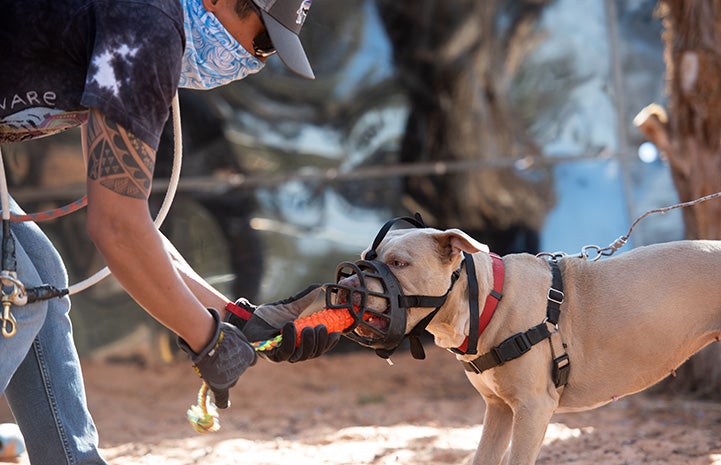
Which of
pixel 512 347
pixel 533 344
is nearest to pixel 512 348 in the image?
pixel 512 347

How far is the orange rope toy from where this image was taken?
9.41 feet

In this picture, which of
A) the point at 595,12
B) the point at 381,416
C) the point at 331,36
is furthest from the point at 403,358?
the point at 595,12

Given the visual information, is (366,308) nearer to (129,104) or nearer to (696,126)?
(129,104)

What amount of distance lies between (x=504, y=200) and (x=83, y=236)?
14.0 feet

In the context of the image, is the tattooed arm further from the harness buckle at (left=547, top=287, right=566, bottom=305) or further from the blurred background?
the blurred background

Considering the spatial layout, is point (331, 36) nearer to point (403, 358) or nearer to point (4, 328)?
point (403, 358)

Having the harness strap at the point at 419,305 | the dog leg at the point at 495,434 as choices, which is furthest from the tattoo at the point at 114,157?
the dog leg at the point at 495,434

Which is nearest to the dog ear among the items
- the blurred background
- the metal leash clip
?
the metal leash clip

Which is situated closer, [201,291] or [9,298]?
[9,298]

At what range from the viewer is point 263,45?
310 centimetres

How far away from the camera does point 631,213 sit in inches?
310

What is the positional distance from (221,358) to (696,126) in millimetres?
5051

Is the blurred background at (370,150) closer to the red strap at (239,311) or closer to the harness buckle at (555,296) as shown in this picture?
the harness buckle at (555,296)

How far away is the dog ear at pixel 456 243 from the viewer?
3609mm
